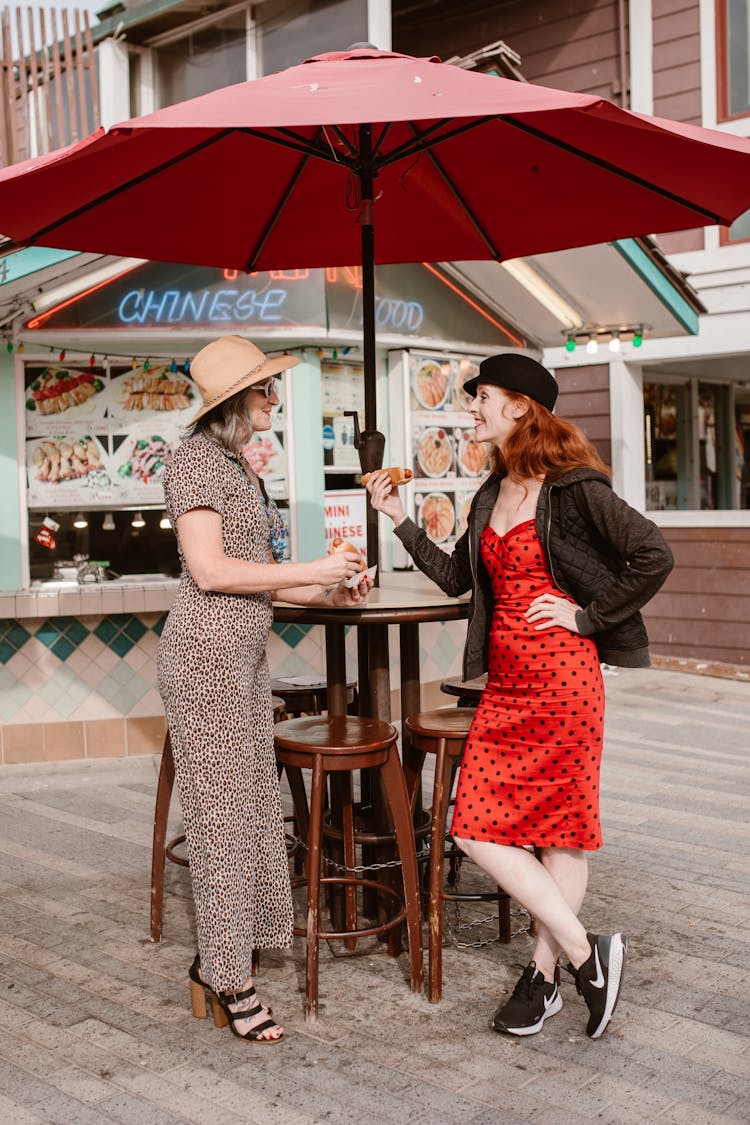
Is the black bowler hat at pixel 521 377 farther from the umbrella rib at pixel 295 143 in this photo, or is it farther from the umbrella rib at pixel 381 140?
the umbrella rib at pixel 295 143

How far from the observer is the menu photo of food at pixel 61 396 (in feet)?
21.8

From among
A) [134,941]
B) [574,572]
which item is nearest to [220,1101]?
[134,941]

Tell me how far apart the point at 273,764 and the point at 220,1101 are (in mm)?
919

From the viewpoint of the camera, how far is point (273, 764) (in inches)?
133

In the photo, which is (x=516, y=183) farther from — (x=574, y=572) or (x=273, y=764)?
(x=273, y=764)

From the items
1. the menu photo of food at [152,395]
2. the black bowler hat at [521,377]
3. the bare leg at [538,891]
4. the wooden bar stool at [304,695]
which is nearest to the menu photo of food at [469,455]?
the menu photo of food at [152,395]

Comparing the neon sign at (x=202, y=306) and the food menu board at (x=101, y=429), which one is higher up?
the neon sign at (x=202, y=306)

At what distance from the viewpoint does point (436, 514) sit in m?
8.05

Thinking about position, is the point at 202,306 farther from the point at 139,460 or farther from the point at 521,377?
the point at 521,377

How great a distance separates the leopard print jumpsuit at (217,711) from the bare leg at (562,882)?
0.84 meters

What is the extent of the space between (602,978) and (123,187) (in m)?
3.01

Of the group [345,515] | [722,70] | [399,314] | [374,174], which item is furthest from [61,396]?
[722,70]

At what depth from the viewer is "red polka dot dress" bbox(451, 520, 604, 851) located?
10.3ft

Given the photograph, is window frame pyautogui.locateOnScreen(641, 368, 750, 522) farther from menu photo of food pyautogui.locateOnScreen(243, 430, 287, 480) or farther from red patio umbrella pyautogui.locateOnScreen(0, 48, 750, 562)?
red patio umbrella pyautogui.locateOnScreen(0, 48, 750, 562)
